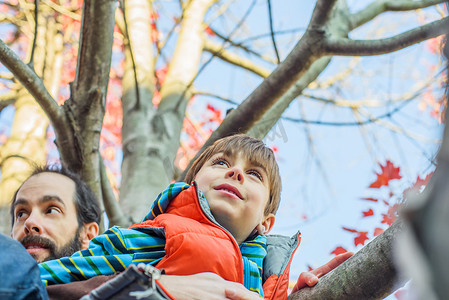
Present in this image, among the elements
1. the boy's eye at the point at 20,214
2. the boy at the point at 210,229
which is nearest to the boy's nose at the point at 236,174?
the boy at the point at 210,229

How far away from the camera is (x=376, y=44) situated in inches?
84.6

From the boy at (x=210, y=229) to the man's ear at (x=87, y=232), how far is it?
24.4 inches

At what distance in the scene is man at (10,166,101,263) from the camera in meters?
2.04

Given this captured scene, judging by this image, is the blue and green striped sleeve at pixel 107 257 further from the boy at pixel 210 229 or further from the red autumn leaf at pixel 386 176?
the red autumn leaf at pixel 386 176

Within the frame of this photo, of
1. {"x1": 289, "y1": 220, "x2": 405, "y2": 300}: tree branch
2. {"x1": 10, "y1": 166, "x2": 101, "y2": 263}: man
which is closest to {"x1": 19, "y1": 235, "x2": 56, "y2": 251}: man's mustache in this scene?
{"x1": 10, "y1": 166, "x2": 101, "y2": 263}: man

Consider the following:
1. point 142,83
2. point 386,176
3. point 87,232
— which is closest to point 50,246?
point 87,232

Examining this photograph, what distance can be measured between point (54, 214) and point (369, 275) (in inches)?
59.9

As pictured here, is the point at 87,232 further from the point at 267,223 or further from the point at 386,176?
the point at 386,176

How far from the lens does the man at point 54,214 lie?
6.69ft

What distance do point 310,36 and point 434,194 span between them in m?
1.96

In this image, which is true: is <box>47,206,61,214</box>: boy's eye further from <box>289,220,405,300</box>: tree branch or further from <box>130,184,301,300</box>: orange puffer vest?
<box>289,220,405,300</box>: tree branch

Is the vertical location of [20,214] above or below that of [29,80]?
below

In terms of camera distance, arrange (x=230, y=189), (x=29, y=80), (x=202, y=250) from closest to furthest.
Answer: (x=202, y=250) → (x=230, y=189) → (x=29, y=80)

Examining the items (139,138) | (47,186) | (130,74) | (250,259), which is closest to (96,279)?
(250,259)
